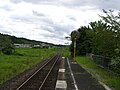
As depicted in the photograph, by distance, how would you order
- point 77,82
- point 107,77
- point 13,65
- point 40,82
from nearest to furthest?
point 40,82, point 77,82, point 107,77, point 13,65

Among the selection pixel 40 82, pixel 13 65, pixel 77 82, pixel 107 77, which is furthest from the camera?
pixel 13 65

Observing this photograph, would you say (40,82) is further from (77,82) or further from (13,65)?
(13,65)

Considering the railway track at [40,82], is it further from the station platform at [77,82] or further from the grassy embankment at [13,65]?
the grassy embankment at [13,65]

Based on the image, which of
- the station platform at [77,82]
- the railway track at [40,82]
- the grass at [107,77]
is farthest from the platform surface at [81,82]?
the railway track at [40,82]

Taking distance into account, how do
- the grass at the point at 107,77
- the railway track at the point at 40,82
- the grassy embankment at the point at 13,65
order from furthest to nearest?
1. the grassy embankment at the point at 13,65
2. the grass at the point at 107,77
3. the railway track at the point at 40,82

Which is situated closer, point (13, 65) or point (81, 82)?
point (81, 82)

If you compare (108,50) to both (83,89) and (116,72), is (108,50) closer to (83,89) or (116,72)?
(116,72)

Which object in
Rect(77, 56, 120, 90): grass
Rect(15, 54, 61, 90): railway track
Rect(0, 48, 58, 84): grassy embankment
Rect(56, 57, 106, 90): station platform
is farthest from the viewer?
Rect(0, 48, 58, 84): grassy embankment

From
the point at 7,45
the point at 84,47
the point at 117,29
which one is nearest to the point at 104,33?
the point at 117,29

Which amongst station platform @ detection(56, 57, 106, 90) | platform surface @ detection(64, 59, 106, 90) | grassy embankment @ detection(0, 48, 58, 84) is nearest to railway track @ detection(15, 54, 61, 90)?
station platform @ detection(56, 57, 106, 90)

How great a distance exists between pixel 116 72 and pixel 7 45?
2432 inches

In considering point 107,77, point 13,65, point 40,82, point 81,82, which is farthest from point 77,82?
point 13,65

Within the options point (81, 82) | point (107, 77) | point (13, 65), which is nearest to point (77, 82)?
point (81, 82)

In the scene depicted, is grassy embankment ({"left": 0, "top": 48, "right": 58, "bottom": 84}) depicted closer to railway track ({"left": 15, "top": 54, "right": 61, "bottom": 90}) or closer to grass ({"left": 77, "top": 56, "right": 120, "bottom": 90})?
railway track ({"left": 15, "top": 54, "right": 61, "bottom": 90})
